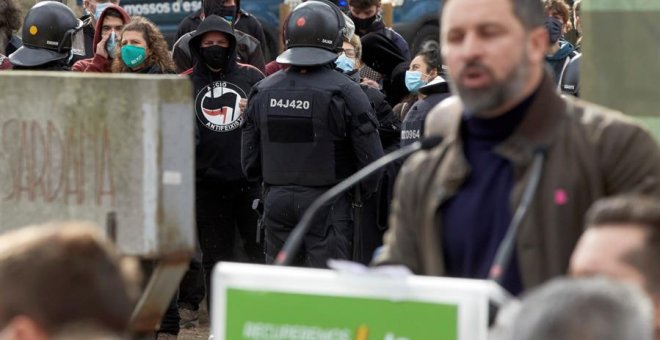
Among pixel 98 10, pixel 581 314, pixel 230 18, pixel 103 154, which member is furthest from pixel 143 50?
pixel 581 314

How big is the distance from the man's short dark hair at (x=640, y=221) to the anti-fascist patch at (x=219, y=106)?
6989 mm

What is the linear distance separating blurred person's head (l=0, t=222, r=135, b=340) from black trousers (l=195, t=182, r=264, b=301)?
25.0 feet

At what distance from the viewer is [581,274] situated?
10.5 feet

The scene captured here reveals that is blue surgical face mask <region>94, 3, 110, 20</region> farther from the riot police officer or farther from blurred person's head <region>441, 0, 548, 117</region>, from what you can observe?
blurred person's head <region>441, 0, 548, 117</region>

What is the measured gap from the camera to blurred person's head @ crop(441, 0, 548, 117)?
13.2 feet

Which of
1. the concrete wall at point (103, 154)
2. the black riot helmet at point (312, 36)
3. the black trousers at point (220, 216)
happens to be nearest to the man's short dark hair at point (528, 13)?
the concrete wall at point (103, 154)

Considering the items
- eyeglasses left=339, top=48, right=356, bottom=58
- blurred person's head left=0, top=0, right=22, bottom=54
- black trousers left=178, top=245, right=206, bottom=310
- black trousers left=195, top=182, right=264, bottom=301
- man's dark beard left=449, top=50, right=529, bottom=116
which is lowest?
black trousers left=178, top=245, right=206, bottom=310

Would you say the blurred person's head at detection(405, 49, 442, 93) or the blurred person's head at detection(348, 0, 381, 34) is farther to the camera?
the blurred person's head at detection(348, 0, 381, 34)

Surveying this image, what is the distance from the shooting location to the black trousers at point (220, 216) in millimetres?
10461

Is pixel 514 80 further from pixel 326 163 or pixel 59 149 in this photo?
pixel 326 163

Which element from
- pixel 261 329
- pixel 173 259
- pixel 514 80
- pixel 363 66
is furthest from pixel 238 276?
pixel 363 66

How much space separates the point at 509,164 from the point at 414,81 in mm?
6756

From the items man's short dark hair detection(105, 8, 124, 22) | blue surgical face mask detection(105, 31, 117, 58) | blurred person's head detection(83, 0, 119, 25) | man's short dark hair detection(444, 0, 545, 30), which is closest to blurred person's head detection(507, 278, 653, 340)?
man's short dark hair detection(444, 0, 545, 30)

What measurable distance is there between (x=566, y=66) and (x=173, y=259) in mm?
4682
